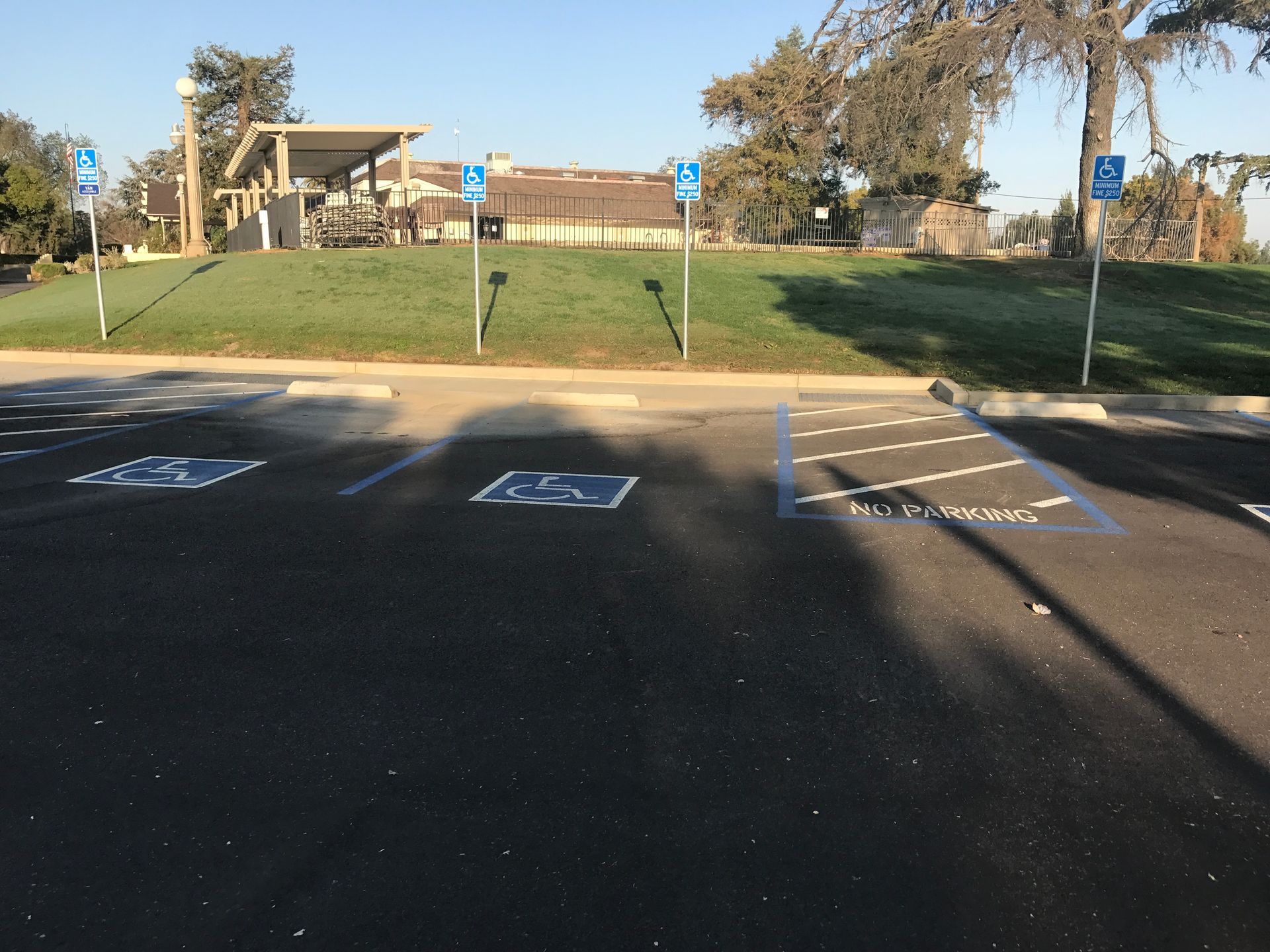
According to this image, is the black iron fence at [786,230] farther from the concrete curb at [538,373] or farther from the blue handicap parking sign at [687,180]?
the blue handicap parking sign at [687,180]

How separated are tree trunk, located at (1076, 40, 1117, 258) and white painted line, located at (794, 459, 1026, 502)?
2099cm

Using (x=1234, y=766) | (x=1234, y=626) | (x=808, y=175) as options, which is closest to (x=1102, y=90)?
(x=808, y=175)

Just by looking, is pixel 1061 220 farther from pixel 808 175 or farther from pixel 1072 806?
pixel 1072 806

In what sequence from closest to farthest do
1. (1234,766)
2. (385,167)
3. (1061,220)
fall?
(1234,766)
(1061,220)
(385,167)

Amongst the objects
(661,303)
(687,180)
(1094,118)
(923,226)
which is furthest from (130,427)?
(923,226)

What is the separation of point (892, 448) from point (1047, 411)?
3.63m

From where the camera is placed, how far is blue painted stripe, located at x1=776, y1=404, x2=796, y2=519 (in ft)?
25.4

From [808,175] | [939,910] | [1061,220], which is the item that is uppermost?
[808,175]

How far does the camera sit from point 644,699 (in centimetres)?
433

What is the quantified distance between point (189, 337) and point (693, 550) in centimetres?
1600

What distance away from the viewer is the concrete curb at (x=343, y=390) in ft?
44.6

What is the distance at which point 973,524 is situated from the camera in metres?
7.36

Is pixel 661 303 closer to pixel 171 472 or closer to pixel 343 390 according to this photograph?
pixel 343 390

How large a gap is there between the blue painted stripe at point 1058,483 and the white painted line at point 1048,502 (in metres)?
0.06
